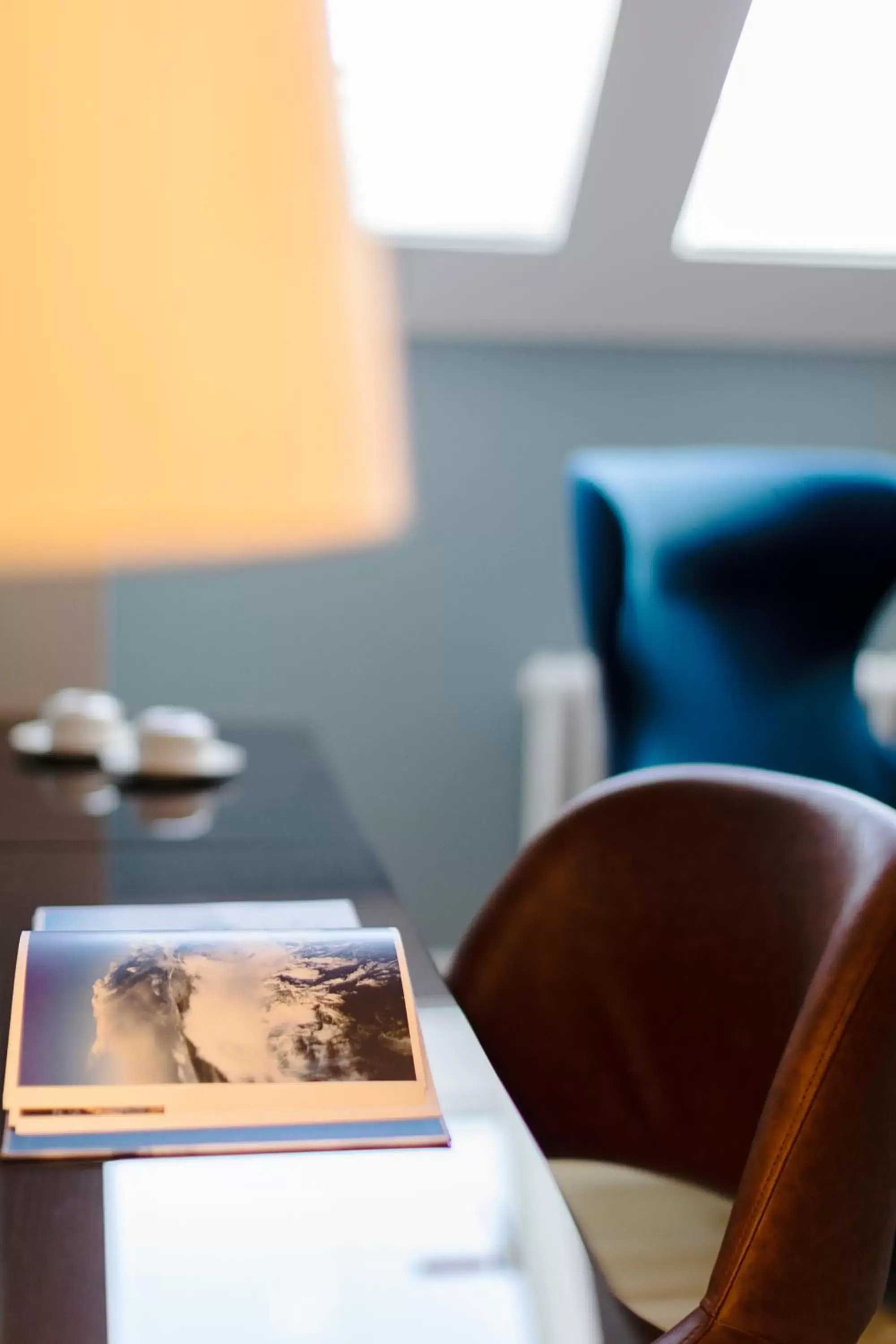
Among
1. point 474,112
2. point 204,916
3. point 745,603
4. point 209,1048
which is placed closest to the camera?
point 209,1048

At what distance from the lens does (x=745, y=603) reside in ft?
6.88

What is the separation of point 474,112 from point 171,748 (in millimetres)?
1577

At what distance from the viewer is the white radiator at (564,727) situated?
2.61 m

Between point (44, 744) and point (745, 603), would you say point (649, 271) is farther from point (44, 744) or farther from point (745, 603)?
point (44, 744)

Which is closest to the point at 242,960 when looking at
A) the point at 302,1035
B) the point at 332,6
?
the point at 302,1035

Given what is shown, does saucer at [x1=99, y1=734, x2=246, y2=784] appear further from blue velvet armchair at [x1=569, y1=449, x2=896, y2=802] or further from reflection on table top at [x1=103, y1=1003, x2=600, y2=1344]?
reflection on table top at [x1=103, y1=1003, x2=600, y2=1344]

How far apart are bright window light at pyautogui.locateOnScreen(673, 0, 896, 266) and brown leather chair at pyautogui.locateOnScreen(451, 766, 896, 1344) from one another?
1.72 meters

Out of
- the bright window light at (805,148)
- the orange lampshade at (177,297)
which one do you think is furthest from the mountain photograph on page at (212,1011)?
the bright window light at (805,148)

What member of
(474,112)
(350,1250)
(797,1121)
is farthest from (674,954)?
(474,112)

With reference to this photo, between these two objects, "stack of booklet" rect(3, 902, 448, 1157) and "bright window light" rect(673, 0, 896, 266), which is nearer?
"stack of booklet" rect(3, 902, 448, 1157)

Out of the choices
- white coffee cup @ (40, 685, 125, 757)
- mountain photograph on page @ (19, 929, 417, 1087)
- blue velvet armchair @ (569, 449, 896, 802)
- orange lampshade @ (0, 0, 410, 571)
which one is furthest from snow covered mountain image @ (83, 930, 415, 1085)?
blue velvet armchair @ (569, 449, 896, 802)

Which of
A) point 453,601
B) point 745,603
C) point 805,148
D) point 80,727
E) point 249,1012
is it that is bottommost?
point 453,601

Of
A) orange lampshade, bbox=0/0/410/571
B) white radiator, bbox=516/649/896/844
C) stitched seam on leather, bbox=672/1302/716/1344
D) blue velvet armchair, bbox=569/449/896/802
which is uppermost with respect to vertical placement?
orange lampshade, bbox=0/0/410/571

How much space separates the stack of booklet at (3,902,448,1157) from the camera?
0.73 metres
